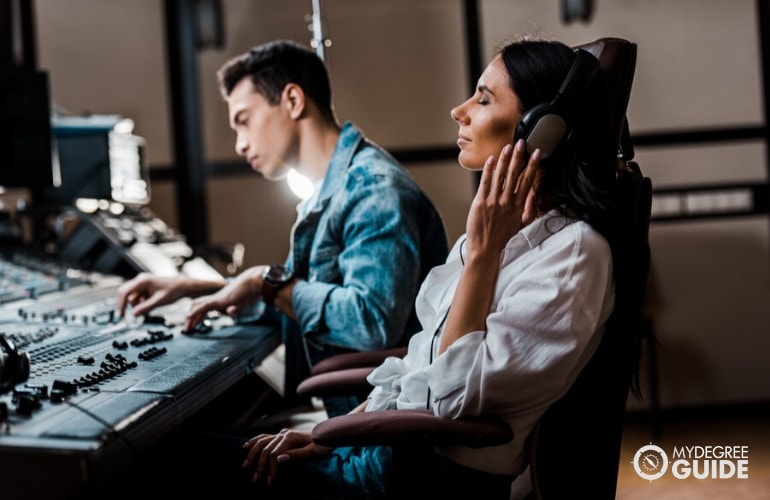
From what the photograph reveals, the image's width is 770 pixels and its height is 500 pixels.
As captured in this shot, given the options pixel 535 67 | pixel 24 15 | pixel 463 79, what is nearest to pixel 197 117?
pixel 24 15

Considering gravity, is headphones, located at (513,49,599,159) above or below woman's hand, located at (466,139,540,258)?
above

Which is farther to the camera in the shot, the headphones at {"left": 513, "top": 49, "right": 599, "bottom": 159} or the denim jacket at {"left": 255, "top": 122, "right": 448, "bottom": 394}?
the denim jacket at {"left": 255, "top": 122, "right": 448, "bottom": 394}

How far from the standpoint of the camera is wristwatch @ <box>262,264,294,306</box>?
1.85 metres

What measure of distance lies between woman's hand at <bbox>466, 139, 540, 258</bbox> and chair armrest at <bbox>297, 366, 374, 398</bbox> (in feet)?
1.85

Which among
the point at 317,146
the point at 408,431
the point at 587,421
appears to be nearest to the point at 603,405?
the point at 587,421

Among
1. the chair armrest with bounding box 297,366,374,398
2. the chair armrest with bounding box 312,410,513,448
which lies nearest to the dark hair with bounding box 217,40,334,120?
the chair armrest with bounding box 297,366,374,398

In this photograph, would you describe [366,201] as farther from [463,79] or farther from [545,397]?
[463,79]

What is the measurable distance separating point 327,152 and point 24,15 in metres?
3.03

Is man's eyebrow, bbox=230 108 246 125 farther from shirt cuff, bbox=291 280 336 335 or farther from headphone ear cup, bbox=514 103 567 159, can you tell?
headphone ear cup, bbox=514 103 567 159

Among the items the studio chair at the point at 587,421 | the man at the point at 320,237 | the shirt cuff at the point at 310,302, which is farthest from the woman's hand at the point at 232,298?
the studio chair at the point at 587,421

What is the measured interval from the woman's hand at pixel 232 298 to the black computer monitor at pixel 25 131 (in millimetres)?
1122

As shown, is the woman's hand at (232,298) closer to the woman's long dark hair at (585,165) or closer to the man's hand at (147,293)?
the man's hand at (147,293)

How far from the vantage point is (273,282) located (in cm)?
186

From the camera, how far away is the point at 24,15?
436 centimetres
